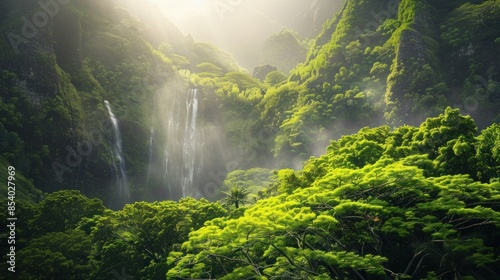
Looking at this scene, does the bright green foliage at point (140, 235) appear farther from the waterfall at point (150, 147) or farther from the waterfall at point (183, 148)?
the waterfall at point (183, 148)

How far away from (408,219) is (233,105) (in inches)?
3699

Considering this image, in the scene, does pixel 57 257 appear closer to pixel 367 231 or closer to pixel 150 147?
pixel 367 231

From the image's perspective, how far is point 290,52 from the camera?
193 meters

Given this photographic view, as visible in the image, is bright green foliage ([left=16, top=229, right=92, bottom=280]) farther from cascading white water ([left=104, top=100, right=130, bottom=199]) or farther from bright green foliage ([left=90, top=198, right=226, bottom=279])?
cascading white water ([left=104, top=100, right=130, bottom=199])

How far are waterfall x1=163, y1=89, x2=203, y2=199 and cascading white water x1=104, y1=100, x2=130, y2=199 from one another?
10588mm

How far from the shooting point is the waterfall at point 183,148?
79.2 m

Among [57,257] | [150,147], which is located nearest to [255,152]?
[150,147]

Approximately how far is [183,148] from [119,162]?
18356 millimetres

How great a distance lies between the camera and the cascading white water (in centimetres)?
6656

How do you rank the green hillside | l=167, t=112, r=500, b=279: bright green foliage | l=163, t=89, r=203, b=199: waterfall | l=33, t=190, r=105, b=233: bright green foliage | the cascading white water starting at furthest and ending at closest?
l=163, t=89, r=203, b=199: waterfall < the cascading white water < l=33, t=190, r=105, b=233: bright green foliage < the green hillside < l=167, t=112, r=500, b=279: bright green foliage

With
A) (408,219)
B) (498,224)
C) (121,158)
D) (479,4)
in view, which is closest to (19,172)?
(121,158)

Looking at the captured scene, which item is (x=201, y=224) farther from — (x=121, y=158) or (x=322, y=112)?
(x=322, y=112)

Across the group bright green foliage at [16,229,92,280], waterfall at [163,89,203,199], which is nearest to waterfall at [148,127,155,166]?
waterfall at [163,89,203,199]

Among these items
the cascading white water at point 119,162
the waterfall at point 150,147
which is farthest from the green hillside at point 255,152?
the waterfall at point 150,147
